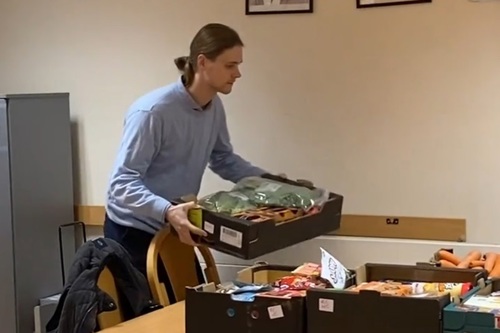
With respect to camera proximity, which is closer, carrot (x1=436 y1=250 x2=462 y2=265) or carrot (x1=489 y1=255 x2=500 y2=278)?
carrot (x1=489 y1=255 x2=500 y2=278)

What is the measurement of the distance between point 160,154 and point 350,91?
2.84ft

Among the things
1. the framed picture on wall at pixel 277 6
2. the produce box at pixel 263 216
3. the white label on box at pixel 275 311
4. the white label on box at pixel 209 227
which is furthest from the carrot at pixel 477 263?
the framed picture on wall at pixel 277 6

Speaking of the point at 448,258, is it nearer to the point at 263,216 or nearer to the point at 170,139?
the point at 263,216

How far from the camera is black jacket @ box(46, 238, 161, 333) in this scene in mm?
2193

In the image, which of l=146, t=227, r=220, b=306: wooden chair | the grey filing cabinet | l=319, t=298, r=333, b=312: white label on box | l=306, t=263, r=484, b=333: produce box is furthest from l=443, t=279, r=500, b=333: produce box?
the grey filing cabinet

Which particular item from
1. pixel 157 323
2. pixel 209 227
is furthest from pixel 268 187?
pixel 157 323

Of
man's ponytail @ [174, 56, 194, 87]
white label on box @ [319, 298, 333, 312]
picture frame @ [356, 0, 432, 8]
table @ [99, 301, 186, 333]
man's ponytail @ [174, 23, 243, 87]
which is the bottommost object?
table @ [99, 301, 186, 333]

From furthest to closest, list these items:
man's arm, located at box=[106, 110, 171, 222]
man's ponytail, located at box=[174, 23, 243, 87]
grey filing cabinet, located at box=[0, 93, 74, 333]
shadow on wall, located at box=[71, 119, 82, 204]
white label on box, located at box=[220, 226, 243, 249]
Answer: shadow on wall, located at box=[71, 119, 82, 204] < grey filing cabinet, located at box=[0, 93, 74, 333] < man's ponytail, located at box=[174, 23, 243, 87] < man's arm, located at box=[106, 110, 171, 222] < white label on box, located at box=[220, 226, 243, 249]

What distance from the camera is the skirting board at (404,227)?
3.19 meters

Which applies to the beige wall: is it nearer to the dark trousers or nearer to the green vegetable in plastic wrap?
the dark trousers

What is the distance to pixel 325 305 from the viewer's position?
1796 millimetres

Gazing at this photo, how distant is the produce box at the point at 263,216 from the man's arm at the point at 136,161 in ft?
0.54

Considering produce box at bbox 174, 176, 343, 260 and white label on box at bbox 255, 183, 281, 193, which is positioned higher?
white label on box at bbox 255, 183, 281, 193

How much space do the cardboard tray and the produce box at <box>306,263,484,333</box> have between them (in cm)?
4
